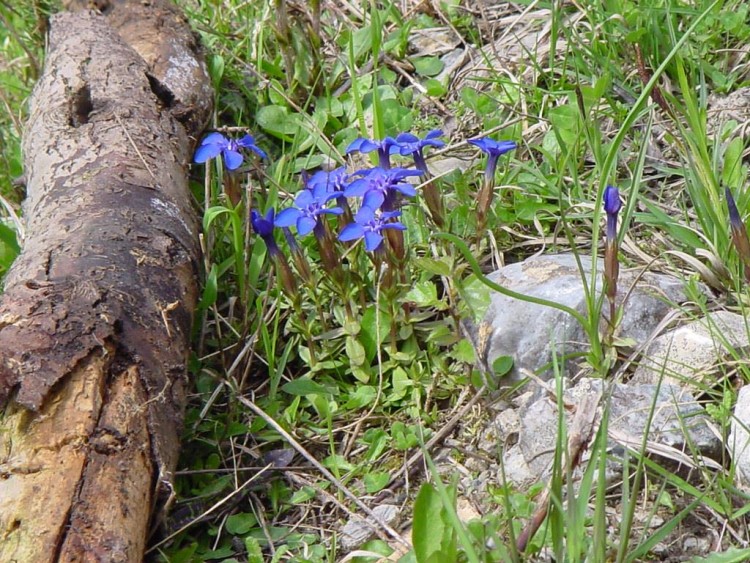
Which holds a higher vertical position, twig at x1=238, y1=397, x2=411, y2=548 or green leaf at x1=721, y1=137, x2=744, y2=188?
green leaf at x1=721, y1=137, x2=744, y2=188

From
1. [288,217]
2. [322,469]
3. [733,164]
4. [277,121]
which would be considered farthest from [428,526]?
[277,121]

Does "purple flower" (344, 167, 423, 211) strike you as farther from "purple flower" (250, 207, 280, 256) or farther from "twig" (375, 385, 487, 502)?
"twig" (375, 385, 487, 502)

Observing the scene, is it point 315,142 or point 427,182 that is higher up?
point 427,182

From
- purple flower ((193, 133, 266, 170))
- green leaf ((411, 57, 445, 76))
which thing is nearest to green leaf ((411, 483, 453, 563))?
purple flower ((193, 133, 266, 170))

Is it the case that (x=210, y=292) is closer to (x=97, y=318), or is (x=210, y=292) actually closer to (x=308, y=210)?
(x=308, y=210)

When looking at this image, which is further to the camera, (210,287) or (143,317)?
(210,287)

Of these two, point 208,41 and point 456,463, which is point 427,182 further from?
point 208,41

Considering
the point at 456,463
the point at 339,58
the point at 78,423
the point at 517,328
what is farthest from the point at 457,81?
the point at 78,423
